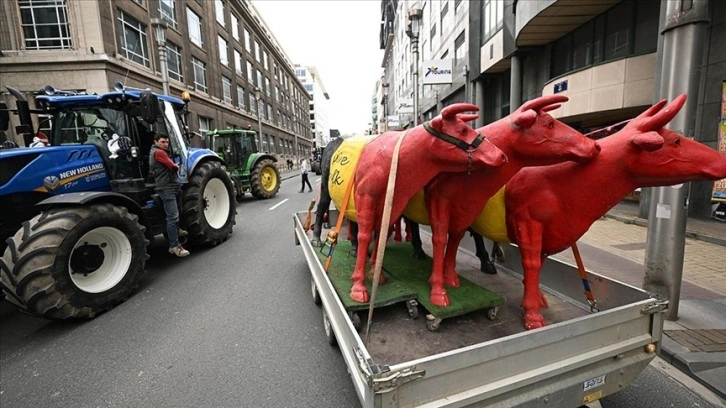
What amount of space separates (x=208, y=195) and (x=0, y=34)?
50.1 ft

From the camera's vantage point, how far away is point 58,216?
12.1 ft

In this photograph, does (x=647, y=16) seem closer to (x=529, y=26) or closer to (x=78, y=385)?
(x=529, y=26)

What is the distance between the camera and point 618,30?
10.6 metres

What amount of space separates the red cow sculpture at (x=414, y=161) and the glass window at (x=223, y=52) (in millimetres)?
30720

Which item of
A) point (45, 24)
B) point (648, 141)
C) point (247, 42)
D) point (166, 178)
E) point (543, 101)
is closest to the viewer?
point (648, 141)

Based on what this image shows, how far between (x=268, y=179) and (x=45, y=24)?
455 inches

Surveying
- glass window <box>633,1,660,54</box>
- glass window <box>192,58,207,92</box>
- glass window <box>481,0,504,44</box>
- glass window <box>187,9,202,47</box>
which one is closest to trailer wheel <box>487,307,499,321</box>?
glass window <box>633,1,660,54</box>

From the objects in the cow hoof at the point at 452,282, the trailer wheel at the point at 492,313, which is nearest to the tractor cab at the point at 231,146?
the cow hoof at the point at 452,282

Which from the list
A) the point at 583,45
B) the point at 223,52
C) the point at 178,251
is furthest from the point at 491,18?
the point at 223,52

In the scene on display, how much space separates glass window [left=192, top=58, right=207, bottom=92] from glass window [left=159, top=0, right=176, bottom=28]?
289cm

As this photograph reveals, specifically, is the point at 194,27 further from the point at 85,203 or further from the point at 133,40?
the point at 85,203

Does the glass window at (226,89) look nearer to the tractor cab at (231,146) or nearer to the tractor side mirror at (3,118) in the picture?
the tractor cab at (231,146)

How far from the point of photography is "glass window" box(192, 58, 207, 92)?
23581mm

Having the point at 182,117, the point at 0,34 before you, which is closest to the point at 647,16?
the point at 182,117
